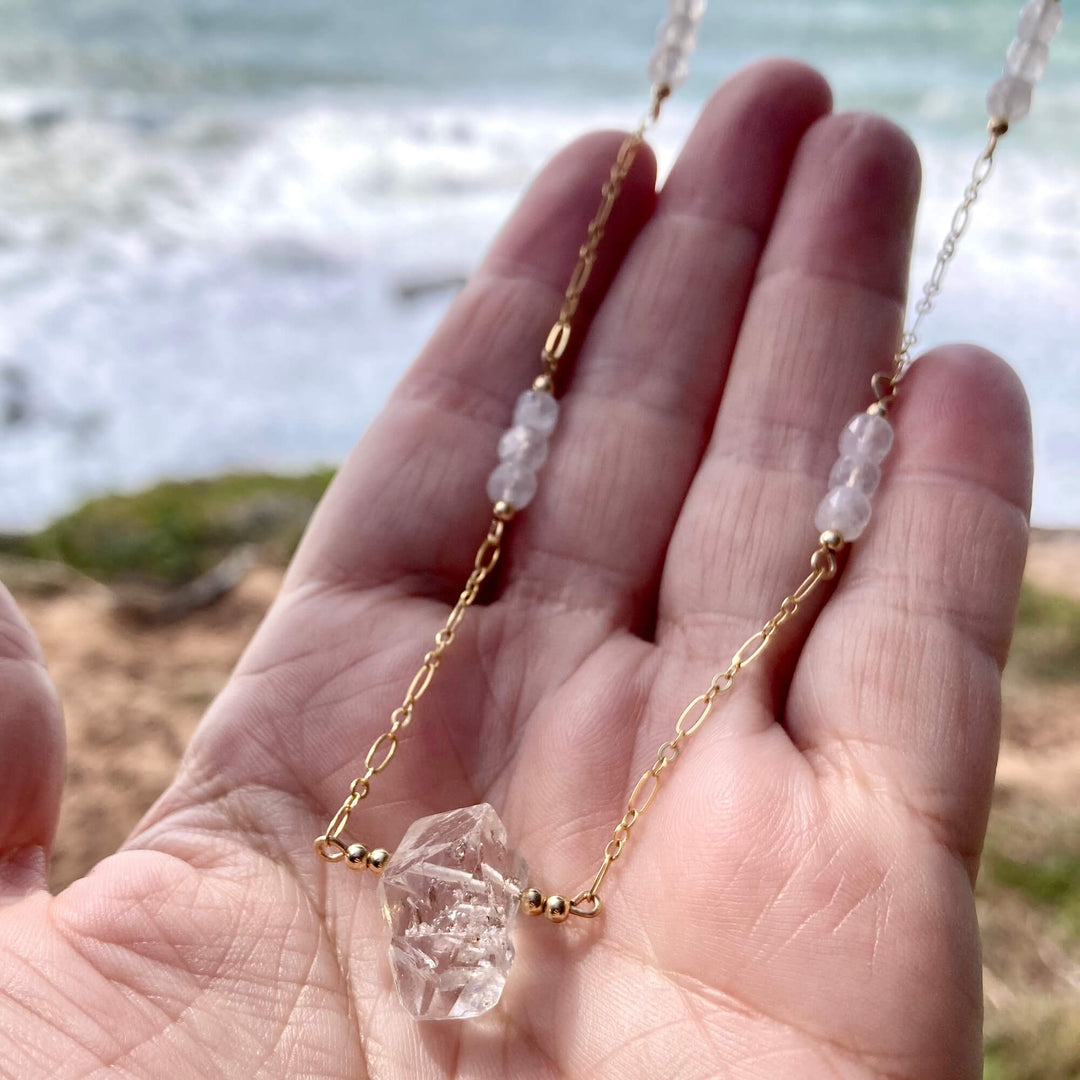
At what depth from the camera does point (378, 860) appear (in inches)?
53.7

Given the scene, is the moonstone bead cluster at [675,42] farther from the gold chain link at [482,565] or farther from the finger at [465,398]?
the finger at [465,398]

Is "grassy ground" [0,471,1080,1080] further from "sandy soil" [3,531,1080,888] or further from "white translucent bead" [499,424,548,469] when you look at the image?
"white translucent bead" [499,424,548,469]

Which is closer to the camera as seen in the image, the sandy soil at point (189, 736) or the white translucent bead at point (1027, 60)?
the white translucent bead at point (1027, 60)

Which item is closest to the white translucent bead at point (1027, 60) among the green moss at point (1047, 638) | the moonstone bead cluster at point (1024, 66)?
the moonstone bead cluster at point (1024, 66)

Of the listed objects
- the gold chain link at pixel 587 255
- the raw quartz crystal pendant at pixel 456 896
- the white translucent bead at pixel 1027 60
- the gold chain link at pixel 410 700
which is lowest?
the raw quartz crystal pendant at pixel 456 896

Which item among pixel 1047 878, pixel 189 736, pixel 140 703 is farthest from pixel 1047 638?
pixel 140 703

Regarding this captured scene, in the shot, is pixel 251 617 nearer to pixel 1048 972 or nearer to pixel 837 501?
pixel 837 501

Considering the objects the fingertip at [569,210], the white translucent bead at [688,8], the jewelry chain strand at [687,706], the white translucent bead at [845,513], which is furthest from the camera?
the white translucent bead at [688,8]

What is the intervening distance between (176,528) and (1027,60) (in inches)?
94.3

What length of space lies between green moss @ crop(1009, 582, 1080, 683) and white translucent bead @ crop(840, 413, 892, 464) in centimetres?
121

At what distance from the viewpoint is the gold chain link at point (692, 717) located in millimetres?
1349

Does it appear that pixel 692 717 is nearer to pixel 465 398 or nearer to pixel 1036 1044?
pixel 465 398

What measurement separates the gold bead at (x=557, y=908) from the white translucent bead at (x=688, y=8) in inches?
66.3

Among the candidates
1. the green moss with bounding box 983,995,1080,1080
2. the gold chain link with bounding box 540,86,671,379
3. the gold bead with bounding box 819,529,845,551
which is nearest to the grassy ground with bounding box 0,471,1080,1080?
the green moss with bounding box 983,995,1080,1080
